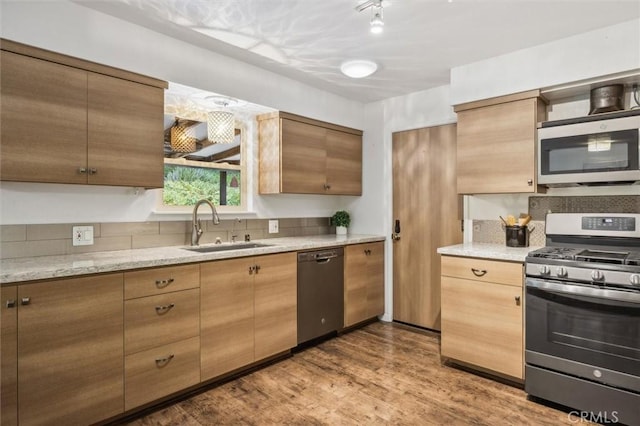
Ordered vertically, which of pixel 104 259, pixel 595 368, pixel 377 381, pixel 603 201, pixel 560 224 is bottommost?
pixel 377 381

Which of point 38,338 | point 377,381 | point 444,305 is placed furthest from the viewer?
point 444,305

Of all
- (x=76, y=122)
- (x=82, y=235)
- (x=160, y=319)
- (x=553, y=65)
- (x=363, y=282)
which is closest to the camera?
(x=76, y=122)

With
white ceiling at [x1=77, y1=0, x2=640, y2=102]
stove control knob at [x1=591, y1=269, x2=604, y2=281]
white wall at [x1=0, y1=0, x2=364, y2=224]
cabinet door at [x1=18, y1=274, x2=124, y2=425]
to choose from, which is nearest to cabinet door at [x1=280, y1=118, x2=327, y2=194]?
white wall at [x1=0, y1=0, x2=364, y2=224]

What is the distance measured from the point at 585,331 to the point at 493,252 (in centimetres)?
70

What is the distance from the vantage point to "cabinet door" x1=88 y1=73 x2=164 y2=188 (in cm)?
214

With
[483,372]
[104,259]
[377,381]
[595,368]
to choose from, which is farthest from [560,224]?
[104,259]

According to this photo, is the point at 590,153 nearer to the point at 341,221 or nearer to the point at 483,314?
the point at 483,314

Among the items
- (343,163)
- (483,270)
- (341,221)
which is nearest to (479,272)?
(483,270)

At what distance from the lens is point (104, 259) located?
212 cm

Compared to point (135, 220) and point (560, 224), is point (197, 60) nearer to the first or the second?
point (135, 220)

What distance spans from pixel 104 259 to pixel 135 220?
52 centimetres

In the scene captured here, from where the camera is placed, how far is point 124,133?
2246mm

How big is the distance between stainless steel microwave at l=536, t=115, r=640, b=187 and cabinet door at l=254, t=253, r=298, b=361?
2.02 metres

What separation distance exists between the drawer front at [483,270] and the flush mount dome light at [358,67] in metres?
1.60
